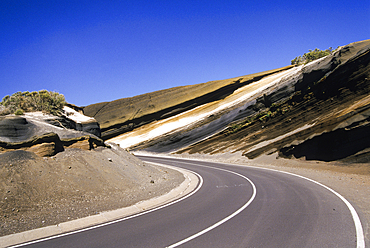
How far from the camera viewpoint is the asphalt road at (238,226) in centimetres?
533

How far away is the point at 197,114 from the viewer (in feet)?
139

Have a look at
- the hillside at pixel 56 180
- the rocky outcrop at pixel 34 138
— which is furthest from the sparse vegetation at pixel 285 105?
the rocky outcrop at pixel 34 138

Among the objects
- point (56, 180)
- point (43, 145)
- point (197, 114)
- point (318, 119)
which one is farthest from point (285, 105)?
point (56, 180)

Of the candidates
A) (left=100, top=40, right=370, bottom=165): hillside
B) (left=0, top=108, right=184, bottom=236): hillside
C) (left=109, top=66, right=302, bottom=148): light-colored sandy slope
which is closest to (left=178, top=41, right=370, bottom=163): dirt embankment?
(left=100, top=40, right=370, bottom=165): hillside

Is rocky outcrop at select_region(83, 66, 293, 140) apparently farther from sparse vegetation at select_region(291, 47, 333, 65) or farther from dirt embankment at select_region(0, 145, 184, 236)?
dirt embankment at select_region(0, 145, 184, 236)

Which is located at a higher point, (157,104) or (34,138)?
(157,104)

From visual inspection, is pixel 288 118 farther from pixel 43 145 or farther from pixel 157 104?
pixel 157 104

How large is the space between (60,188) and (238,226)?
672 cm

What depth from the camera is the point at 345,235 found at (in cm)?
531

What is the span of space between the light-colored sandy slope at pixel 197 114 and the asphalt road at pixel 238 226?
90.7 ft

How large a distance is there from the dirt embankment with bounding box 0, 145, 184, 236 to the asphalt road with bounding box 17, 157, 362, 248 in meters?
1.77

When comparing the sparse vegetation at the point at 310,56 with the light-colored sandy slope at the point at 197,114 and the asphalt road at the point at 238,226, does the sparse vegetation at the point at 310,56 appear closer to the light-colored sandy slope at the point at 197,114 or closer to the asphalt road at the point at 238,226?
the light-colored sandy slope at the point at 197,114

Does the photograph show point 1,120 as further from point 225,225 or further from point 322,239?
point 322,239

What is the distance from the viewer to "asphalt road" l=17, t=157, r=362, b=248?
5.33 m
